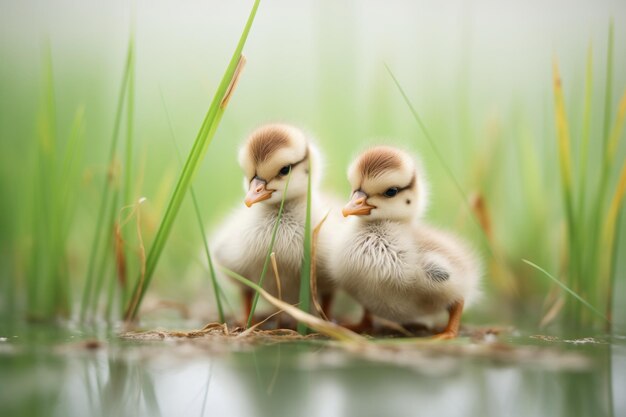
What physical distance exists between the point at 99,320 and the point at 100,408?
4.42 ft

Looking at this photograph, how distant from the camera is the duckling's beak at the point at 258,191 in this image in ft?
7.51

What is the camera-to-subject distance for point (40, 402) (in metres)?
1.39

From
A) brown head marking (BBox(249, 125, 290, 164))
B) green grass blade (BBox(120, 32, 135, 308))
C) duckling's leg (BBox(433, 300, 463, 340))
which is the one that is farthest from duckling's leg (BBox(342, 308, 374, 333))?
green grass blade (BBox(120, 32, 135, 308))

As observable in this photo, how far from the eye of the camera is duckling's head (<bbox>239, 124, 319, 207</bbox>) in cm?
230

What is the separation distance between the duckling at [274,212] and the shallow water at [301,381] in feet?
1.72

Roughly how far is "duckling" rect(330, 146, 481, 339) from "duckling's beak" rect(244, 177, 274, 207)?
317mm

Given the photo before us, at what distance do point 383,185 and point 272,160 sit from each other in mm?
425

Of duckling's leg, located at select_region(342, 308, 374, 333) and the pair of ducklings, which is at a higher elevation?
the pair of ducklings

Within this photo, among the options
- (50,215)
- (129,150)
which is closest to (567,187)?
(129,150)

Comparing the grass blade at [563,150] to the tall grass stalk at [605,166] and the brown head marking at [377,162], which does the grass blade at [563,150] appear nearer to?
the tall grass stalk at [605,166]

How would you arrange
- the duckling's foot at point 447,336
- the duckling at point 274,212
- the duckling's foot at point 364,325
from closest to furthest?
1. the duckling's foot at point 447,336
2. the duckling at point 274,212
3. the duckling's foot at point 364,325

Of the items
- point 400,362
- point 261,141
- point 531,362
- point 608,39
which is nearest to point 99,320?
point 261,141

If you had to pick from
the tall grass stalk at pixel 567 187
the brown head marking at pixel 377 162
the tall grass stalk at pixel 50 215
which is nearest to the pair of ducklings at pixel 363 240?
the brown head marking at pixel 377 162

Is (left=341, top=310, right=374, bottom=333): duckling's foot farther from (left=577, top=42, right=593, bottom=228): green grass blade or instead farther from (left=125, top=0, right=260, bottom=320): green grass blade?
(left=577, top=42, right=593, bottom=228): green grass blade
